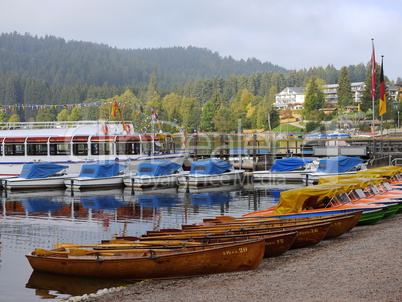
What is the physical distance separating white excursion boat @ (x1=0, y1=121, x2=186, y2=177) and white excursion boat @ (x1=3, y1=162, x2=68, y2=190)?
4.54 metres

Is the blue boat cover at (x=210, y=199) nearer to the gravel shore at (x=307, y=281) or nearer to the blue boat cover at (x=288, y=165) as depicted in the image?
the blue boat cover at (x=288, y=165)

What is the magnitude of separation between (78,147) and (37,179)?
743cm

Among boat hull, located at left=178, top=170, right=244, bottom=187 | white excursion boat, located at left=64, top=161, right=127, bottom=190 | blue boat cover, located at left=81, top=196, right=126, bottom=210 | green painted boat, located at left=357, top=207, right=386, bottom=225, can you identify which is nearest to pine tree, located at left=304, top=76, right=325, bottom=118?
boat hull, located at left=178, top=170, right=244, bottom=187

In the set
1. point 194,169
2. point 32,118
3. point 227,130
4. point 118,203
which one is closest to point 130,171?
point 194,169

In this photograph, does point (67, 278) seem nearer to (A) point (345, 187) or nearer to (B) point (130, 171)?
(A) point (345, 187)

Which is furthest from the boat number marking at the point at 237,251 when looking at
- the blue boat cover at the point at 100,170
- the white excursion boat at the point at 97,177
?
the blue boat cover at the point at 100,170

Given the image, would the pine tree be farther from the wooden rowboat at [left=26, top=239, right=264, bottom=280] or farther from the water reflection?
the water reflection

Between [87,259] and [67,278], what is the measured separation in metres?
1.12

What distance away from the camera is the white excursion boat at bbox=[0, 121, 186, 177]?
165ft

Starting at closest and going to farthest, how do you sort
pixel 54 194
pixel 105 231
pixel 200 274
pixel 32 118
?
pixel 200 274 → pixel 105 231 → pixel 54 194 → pixel 32 118

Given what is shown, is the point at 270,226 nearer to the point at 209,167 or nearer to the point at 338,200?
the point at 338,200

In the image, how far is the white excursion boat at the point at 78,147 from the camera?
1986 inches

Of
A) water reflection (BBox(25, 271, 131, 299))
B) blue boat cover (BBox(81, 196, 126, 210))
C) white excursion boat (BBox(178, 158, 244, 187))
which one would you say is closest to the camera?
water reflection (BBox(25, 271, 131, 299))

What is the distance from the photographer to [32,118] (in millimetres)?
197500
